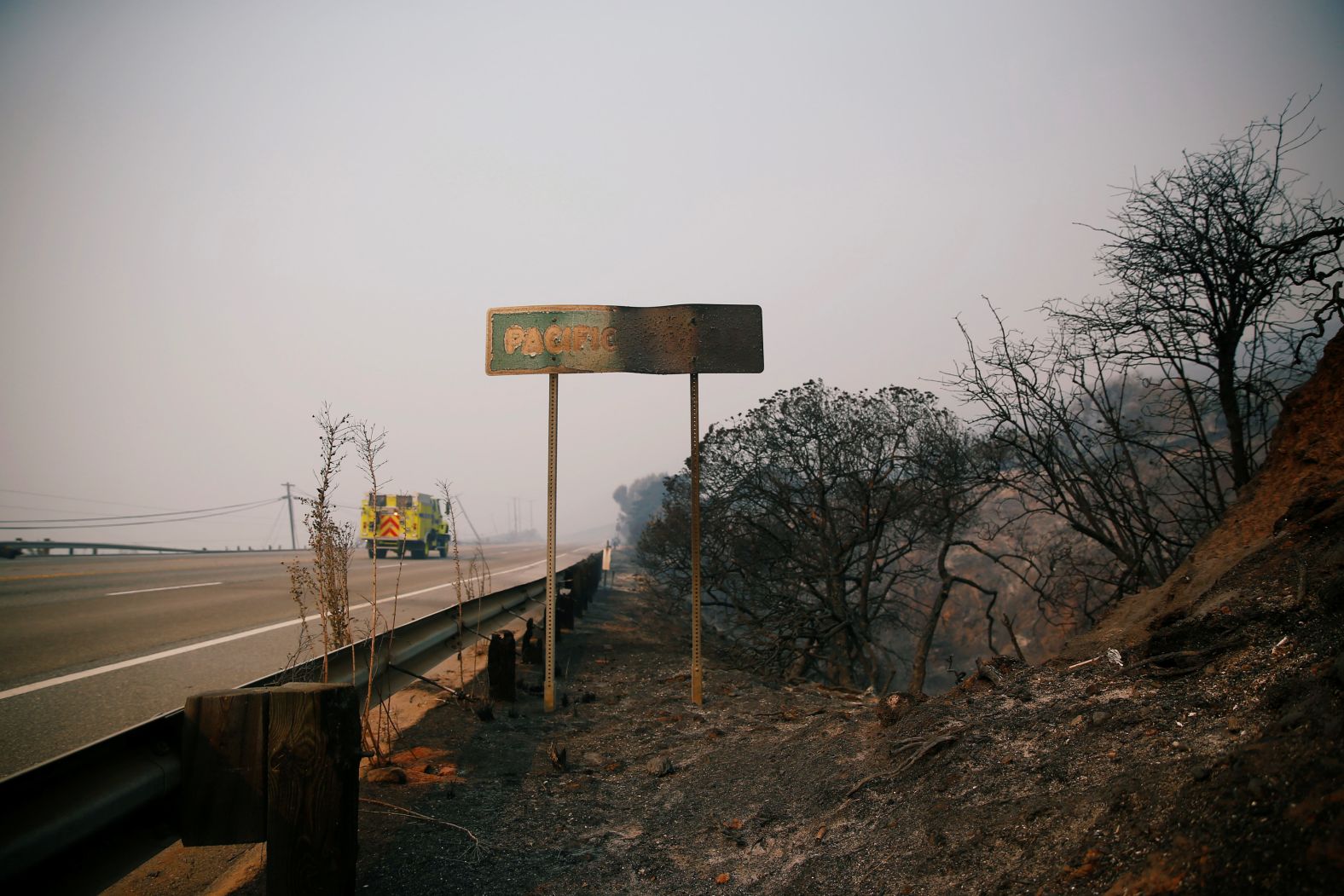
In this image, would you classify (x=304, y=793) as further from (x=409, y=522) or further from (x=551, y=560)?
(x=409, y=522)

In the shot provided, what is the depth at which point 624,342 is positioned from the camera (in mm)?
6984

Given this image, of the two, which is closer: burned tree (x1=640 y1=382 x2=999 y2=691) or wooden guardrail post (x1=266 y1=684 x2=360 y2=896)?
wooden guardrail post (x1=266 y1=684 x2=360 y2=896)

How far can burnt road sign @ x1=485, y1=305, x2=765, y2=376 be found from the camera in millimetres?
6922

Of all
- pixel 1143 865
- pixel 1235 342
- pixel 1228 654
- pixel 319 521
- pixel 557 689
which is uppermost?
Answer: pixel 1235 342

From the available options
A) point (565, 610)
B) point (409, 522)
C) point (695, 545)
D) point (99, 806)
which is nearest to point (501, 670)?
point (695, 545)

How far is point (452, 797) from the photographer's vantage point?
4.11m

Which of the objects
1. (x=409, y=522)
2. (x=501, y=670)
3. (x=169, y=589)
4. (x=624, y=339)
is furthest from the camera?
(x=409, y=522)

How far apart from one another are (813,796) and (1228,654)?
2.08 meters

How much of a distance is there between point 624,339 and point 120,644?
5667 mm

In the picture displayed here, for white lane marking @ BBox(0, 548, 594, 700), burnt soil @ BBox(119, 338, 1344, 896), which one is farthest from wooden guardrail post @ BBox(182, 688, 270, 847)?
white lane marking @ BBox(0, 548, 594, 700)

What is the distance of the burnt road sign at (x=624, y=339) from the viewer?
6.92 meters

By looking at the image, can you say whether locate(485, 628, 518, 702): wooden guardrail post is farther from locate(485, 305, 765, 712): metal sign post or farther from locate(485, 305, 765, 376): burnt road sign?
locate(485, 305, 765, 376): burnt road sign

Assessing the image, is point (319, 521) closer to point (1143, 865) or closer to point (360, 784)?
point (360, 784)

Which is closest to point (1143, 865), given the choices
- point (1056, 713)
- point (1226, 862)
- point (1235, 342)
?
point (1226, 862)
